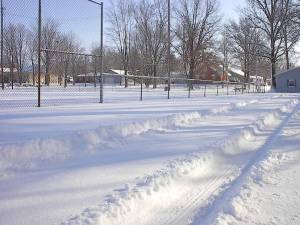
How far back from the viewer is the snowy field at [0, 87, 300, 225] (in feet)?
15.4

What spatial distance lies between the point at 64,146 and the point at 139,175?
1.93 metres

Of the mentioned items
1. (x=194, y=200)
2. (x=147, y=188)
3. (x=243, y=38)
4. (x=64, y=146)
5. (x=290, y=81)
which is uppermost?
(x=243, y=38)

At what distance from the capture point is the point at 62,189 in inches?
210

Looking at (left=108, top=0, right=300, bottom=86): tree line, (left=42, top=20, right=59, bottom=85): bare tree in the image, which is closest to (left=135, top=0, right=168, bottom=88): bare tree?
(left=108, top=0, right=300, bottom=86): tree line

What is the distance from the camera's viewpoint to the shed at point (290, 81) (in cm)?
6027

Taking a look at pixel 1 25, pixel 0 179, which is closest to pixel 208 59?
pixel 1 25

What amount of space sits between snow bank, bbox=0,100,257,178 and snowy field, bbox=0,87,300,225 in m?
0.02

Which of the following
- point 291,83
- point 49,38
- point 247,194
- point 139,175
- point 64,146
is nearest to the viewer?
point 247,194

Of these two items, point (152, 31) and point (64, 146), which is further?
point (152, 31)

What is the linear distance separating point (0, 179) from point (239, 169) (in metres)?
3.80

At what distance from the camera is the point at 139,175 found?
20.3 feet

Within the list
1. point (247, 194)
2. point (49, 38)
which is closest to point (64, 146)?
point (247, 194)

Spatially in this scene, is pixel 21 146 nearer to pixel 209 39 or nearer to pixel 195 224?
pixel 195 224

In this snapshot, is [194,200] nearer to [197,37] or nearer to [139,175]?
[139,175]
